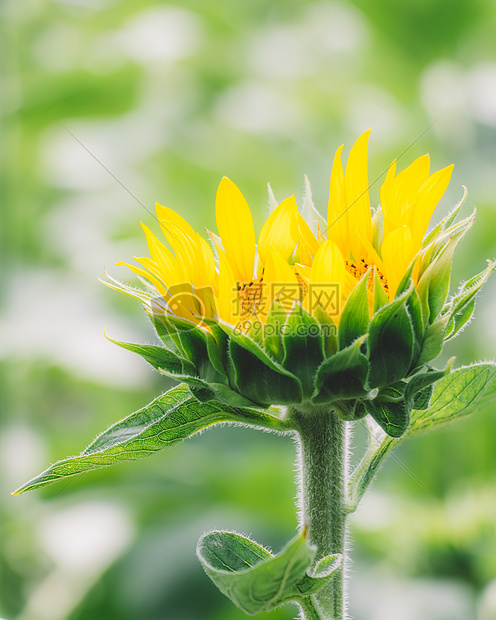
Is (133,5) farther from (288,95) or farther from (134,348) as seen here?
(134,348)

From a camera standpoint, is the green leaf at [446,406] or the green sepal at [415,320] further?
the green leaf at [446,406]

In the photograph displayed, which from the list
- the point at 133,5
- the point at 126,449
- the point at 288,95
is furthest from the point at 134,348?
the point at 133,5

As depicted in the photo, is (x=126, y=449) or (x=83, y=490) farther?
(x=83, y=490)

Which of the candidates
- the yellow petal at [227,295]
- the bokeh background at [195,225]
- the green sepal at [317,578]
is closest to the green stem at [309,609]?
the green sepal at [317,578]

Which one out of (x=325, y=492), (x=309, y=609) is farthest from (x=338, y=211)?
(x=309, y=609)

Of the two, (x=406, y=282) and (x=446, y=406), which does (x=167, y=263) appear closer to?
(x=406, y=282)

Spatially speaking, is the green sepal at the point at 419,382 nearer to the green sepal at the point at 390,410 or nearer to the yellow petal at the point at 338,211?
the green sepal at the point at 390,410
